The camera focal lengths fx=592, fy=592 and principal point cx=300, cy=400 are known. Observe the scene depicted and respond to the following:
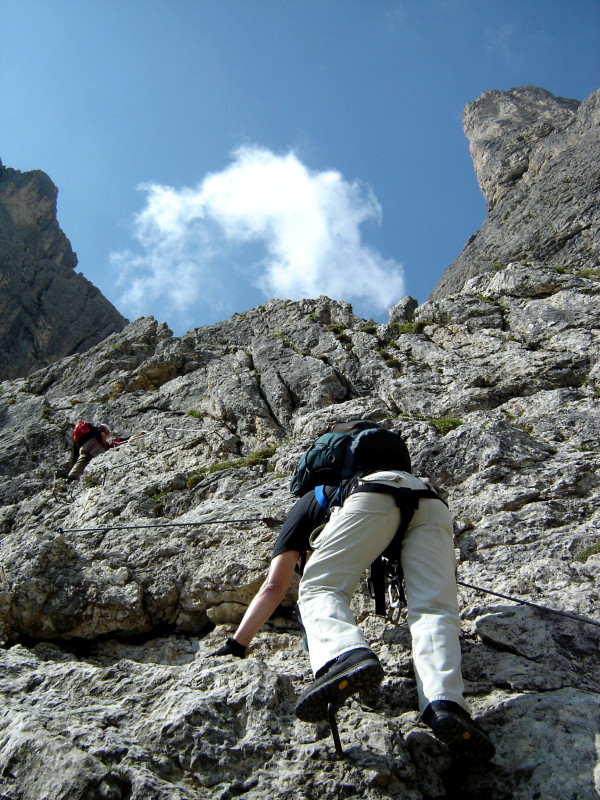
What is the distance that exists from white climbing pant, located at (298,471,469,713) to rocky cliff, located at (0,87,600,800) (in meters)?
0.65

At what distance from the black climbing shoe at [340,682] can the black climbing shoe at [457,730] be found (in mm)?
413

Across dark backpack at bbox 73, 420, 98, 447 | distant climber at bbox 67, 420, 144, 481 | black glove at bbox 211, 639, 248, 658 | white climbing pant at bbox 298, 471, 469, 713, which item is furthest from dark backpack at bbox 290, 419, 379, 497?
dark backpack at bbox 73, 420, 98, 447

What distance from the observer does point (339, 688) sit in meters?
3.99

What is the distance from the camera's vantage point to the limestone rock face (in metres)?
33.4

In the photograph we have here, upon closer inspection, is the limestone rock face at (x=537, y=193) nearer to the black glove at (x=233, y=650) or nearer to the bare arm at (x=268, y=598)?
the bare arm at (x=268, y=598)

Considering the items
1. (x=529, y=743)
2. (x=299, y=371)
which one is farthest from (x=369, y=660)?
(x=299, y=371)

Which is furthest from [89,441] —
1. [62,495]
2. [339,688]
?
[339,688]

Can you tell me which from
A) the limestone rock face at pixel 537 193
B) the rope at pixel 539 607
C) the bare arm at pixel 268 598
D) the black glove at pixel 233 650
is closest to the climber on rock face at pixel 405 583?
the bare arm at pixel 268 598

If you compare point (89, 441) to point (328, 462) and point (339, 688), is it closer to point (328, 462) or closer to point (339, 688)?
point (328, 462)

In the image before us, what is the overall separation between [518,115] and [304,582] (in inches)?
2717

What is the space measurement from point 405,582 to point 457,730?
1.33 m

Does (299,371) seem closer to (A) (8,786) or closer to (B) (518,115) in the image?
(A) (8,786)

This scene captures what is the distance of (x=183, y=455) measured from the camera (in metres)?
12.3

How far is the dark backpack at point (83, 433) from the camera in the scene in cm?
1422
